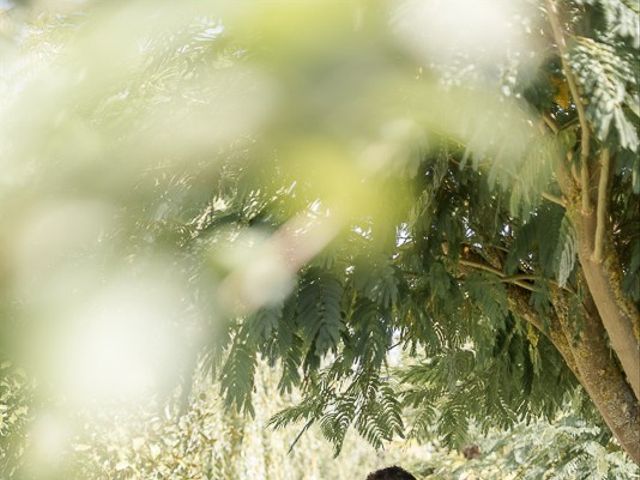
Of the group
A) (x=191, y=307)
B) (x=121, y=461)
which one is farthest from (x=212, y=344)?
(x=121, y=461)

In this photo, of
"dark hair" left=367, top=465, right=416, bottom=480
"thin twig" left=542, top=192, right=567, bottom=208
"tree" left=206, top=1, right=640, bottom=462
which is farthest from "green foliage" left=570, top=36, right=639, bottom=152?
"dark hair" left=367, top=465, right=416, bottom=480

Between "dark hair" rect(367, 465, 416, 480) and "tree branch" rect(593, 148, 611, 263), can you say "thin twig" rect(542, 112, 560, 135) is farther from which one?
"dark hair" rect(367, 465, 416, 480)

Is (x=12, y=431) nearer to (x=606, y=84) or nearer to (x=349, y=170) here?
(x=349, y=170)

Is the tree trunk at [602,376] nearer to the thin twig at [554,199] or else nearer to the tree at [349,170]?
the tree at [349,170]

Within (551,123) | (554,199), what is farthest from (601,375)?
(551,123)

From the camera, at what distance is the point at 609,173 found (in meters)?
2.50

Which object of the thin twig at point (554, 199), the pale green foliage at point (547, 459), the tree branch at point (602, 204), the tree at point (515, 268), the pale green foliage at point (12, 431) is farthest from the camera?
the pale green foliage at point (547, 459)

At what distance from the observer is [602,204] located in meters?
2.39

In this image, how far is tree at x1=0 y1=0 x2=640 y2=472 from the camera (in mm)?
1908

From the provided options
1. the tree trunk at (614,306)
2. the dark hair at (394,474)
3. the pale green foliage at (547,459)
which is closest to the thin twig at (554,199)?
the tree trunk at (614,306)

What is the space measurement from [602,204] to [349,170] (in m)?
0.71

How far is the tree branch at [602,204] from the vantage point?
2.29 m

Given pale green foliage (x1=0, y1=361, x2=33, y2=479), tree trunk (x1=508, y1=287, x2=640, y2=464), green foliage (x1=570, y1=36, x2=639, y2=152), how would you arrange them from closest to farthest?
1. green foliage (x1=570, y1=36, x2=639, y2=152)
2. tree trunk (x1=508, y1=287, x2=640, y2=464)
3. pale green foliage (x1=0, y1=361, x2=33, y2=479)

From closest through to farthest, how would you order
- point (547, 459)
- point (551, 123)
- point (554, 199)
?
point (551, 123) < point (554, 199) < point (547, 459)
